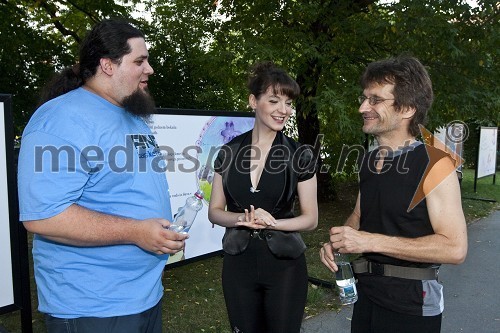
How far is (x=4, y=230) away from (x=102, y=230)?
183 centimetres

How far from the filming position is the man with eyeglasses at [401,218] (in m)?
2.16

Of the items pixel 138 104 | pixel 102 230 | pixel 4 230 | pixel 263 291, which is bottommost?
pixel 263 291

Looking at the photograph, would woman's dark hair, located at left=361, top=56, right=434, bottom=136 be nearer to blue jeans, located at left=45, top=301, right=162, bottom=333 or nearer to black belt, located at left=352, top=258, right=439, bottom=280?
black belt, located at left=352, top=258, right=439, bottom=280

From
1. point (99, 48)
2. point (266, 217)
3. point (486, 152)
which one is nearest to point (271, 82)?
point (266, 217)

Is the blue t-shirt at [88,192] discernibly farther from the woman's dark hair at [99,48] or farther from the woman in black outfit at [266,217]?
the woman in black outfit at [266,217]

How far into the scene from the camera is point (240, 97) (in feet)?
31.3

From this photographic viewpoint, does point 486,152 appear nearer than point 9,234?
No

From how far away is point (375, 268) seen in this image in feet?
7.81

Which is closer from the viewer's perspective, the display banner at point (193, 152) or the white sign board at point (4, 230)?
the white sign board at point (4, 230)

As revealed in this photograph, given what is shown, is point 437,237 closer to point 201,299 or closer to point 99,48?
point 99,48

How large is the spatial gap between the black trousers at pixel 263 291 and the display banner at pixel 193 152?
216cm

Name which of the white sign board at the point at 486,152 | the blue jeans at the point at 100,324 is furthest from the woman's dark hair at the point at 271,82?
the white sign board at the point at 486,152

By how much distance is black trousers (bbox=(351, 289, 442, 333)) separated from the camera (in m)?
2.24

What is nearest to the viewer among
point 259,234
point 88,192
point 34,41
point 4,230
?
point 88,192
